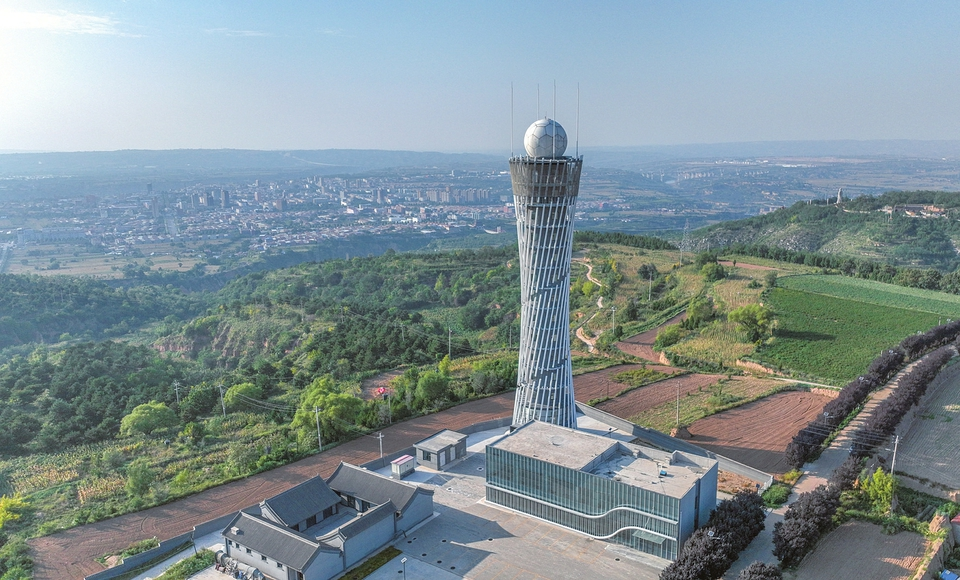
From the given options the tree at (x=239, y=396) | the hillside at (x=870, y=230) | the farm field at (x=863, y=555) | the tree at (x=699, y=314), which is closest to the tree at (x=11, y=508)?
the tree at (x=239, y=396)

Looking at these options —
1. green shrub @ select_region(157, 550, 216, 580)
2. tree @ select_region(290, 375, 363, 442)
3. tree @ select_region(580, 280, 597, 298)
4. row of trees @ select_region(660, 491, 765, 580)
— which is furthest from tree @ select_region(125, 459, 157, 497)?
tree @ select_region(580, 280, 597, 298)

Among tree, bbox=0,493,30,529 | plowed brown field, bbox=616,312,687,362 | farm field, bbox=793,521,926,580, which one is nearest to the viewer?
farm field, bbox=793,521,926,580

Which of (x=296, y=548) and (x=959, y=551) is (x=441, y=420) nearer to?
(x=296, y=548)

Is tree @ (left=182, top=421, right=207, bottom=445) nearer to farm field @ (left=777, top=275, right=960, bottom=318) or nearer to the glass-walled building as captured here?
the glass-walled building

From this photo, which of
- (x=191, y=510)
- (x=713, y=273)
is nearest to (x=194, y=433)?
(x=191, y=510)

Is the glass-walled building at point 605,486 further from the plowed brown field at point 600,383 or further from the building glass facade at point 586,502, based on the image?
the plowed brown field at point 600,383
